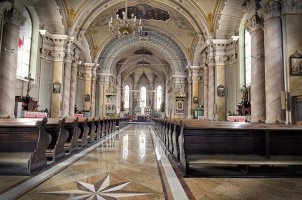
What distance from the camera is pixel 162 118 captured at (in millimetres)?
11852

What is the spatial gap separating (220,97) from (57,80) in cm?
921

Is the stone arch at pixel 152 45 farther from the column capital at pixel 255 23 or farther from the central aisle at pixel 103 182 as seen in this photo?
the central aisle at pixel 103 182

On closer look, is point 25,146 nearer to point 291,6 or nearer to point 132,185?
point 132,185

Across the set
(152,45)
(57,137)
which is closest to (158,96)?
(152,45)

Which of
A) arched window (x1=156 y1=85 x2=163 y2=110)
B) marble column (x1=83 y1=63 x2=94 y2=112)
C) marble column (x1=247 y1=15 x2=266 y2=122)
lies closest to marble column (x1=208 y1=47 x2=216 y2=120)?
marble column (x1=247 y1=15 x2=266 y2=122)

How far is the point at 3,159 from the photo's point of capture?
320 cm

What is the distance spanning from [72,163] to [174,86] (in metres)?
19.3

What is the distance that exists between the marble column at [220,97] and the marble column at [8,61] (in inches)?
398

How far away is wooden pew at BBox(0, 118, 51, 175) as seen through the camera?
332 cm

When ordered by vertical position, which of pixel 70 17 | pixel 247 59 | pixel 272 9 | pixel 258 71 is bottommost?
pixel 258 71

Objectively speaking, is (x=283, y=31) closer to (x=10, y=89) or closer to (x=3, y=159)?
(x=3, y=159)

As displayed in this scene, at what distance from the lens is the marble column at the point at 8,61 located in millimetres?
8234

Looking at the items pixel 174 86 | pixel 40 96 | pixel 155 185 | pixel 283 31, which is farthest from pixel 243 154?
pixel 174 86

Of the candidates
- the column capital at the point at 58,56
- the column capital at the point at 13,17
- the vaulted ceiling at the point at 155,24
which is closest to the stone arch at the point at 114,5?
the vaulted ceiling at the point at 155,24
